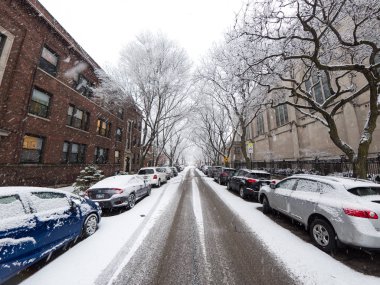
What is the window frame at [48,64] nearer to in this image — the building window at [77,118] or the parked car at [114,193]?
the building window at [77,118]

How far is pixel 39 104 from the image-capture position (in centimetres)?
1281

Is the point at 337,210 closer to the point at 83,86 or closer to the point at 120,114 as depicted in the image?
the point at 83,86

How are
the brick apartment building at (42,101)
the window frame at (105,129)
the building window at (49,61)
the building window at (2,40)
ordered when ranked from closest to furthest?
the building window at (2,40)
the brick apartment building at (42,101)
the building window at (49,61)
the window frame at (105,129)

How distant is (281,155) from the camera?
87.9 ft

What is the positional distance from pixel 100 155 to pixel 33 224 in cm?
1890

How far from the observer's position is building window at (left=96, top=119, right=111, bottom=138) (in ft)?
66.7

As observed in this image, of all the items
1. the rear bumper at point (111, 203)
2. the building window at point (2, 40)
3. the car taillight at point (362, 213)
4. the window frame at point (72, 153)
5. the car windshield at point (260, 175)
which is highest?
the building window at point (2, 40)

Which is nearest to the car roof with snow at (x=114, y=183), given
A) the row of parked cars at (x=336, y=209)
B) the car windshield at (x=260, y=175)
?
the row of parked cars at (x=336, y=209)

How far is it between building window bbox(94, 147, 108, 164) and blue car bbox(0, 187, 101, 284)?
16833 millimetres

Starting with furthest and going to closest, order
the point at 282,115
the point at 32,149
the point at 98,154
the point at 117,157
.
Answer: the point at 282,115
the point at 117,157
the point at 98,154
the point at 32,149

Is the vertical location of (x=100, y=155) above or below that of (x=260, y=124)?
below

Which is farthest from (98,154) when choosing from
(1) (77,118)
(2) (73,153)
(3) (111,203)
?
(3) (111,203)

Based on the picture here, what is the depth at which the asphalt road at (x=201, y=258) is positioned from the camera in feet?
10.0

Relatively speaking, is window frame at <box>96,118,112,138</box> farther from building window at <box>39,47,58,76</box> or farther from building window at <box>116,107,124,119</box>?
building window at <box>39,47,58,76</box>
